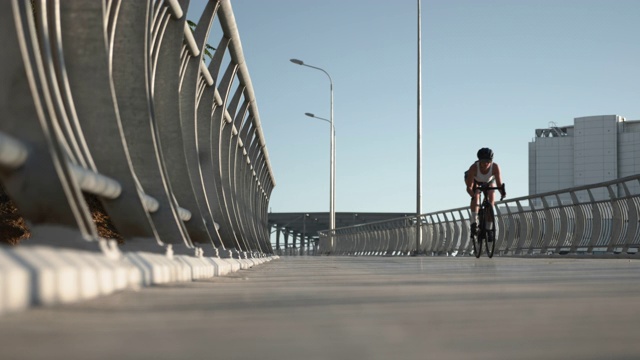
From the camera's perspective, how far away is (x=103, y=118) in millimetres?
5367

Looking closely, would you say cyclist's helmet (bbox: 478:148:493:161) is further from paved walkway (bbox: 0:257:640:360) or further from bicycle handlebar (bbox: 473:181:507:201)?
paved walkway (bbox: 0:257:640:360)

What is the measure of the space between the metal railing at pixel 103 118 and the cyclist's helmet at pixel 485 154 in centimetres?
634

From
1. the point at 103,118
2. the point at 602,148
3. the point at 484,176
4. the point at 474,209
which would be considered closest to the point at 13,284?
the point at 103,118

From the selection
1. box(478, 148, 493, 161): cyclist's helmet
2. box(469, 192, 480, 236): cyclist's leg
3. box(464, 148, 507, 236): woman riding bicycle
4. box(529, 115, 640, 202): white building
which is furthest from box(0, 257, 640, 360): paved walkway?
box(529, 115, 640, 202): white building

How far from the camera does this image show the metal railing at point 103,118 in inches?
149

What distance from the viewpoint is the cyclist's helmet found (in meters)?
15.6

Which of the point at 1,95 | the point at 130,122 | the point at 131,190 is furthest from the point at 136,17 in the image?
the point at 1,95

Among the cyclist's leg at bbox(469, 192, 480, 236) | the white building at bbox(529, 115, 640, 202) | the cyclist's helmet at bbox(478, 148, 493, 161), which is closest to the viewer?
the cyclist's helmet at bbox(478, 148, 493, 161)

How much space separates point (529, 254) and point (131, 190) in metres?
19.5

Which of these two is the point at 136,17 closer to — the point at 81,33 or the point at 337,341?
the point at 81,33

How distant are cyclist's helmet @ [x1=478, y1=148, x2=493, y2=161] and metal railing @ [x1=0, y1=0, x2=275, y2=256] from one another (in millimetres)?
6337

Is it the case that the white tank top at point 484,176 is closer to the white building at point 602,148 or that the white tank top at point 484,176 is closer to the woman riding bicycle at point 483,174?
the woman riding bicycle at point 483,174

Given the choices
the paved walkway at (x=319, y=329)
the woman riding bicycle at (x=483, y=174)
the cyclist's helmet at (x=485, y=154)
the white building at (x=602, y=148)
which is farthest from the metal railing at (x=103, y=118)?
the white building at (x=602, y=148)

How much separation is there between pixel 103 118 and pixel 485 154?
10.9 metres
